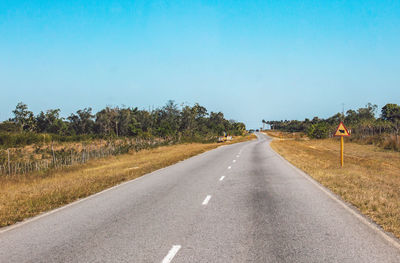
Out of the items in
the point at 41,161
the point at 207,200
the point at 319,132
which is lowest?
the point at 207,200

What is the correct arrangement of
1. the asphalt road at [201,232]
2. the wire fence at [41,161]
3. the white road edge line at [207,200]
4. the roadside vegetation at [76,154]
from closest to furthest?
the asphalt road at [201,232]
the white road edge line at [207,200]
the roadside vegetation at [76,154]
the wire fence at [41,161]

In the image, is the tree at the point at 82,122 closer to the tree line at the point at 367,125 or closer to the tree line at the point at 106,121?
the tree line at the point at 106,121

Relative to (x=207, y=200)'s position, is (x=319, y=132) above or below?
above

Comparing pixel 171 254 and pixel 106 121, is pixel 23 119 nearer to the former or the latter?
pixel 106 121

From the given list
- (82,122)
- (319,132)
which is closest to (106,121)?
(82,122)

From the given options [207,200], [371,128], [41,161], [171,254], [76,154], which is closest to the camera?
[171,254]

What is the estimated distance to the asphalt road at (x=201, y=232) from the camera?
502 cm

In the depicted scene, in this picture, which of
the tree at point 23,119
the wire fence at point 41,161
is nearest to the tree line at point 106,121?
the tree at point 23,119

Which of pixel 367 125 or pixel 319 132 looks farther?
pixel 319 132

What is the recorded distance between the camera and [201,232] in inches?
245

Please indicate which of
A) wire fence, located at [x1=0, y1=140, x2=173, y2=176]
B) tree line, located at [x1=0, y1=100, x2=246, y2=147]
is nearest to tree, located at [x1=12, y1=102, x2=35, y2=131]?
tree line, located at [x1=0, y1=100, x2=246, y2=147]

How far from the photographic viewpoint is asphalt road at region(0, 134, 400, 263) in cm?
502

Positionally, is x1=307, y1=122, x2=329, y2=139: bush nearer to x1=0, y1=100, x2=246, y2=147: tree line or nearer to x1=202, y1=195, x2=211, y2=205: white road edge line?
x1=0, y1=100, x2=246, y2=147: tree line

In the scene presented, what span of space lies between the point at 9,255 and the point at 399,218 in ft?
24.8
